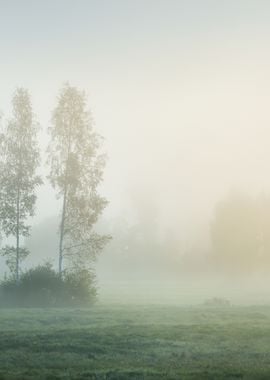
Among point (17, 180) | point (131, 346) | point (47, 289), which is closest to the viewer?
point (131, 346)

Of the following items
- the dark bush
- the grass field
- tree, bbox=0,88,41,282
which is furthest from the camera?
tree, bbox=0,88,41,282

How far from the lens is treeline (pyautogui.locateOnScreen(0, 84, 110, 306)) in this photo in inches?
2598

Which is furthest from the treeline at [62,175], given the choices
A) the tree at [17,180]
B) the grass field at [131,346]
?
the grass field at [131,346]

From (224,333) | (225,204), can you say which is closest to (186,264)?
(225,204)

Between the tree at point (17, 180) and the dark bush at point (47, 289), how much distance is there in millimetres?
3071

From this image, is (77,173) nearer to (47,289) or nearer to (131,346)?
(47,289)

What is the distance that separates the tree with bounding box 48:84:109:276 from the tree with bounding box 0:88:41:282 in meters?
2.45

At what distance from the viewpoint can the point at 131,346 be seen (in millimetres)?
32031

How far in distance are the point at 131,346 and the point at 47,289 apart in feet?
100

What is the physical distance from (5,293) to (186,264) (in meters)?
84.7

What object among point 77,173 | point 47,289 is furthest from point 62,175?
point 47,289

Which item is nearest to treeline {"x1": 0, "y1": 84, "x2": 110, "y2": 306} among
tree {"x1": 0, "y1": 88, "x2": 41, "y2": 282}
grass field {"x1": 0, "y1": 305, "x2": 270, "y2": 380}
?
tree {"x1": 0, "y1": 88, "x2": 41, "y2": 282}

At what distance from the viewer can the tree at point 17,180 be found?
216ft

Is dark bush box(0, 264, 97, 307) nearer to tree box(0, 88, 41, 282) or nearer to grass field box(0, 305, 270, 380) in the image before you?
tree box(0, 88, 41, 282)
